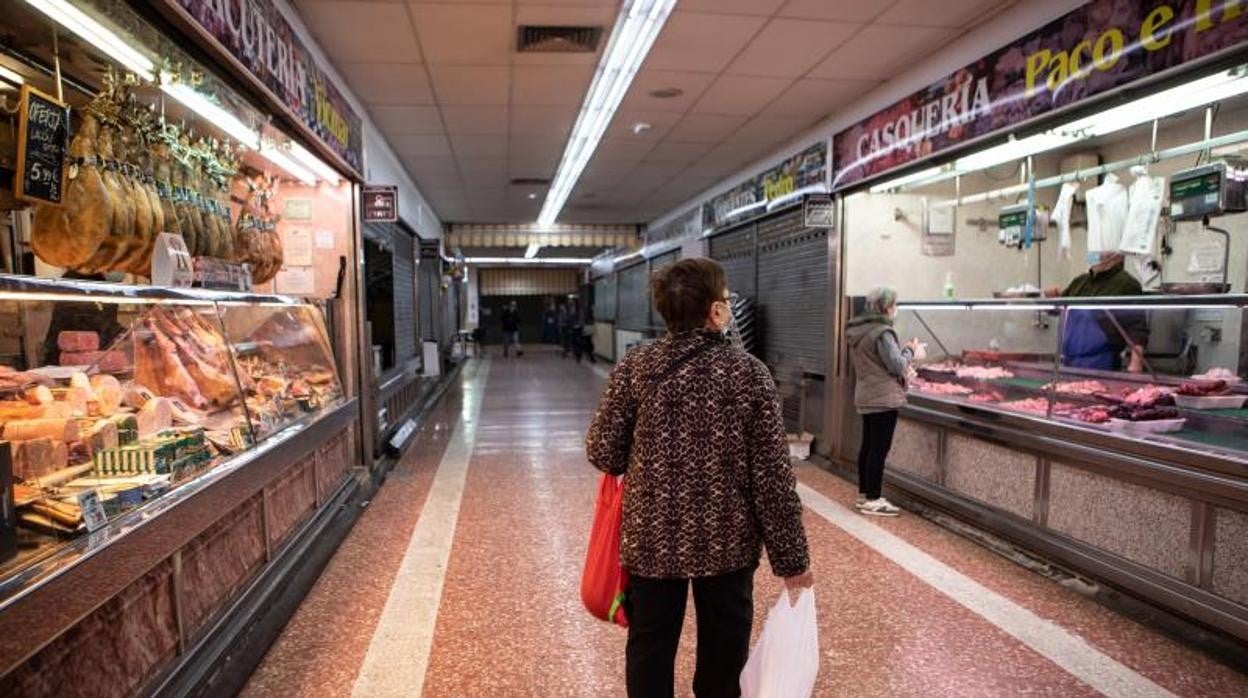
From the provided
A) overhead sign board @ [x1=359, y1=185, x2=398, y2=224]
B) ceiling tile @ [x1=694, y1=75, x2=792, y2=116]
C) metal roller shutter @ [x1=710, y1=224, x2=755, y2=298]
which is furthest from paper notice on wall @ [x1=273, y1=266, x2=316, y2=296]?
metal roller shutter @ [x1=710, y1=224, x2=755, y2=298]

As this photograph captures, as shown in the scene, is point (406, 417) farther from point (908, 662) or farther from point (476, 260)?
point (476, 260)

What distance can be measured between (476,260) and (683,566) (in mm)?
22708

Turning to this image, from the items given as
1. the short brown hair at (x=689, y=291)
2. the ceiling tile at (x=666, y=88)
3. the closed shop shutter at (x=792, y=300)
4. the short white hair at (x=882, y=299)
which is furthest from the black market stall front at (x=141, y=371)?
the closed shop shutter at (x=792, y=300)

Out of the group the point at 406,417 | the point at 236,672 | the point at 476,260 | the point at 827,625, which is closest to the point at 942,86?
the point at 827,625

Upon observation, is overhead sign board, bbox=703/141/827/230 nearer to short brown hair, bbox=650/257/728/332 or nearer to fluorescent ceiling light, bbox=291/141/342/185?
fluorescent ceiling light, bbox=291/141/342/185

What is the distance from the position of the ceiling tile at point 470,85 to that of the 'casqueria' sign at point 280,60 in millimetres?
746

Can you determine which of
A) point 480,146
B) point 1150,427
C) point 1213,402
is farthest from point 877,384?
point 480,146

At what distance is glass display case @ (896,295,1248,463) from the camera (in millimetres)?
3137

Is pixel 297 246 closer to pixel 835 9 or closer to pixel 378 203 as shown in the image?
pixel 378 203

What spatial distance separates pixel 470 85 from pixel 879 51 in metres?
3.04

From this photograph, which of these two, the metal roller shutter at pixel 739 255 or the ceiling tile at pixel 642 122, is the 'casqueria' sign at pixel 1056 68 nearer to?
the ceiling tile at pixel 642 122

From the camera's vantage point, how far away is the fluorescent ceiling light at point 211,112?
9.93 feet

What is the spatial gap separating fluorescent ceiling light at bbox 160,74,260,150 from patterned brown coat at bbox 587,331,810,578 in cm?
259

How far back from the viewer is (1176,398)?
3.30m
